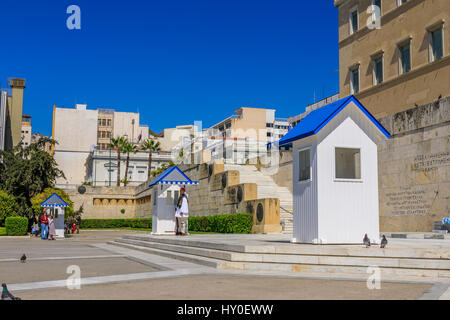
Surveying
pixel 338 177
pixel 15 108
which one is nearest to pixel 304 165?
pixel 338 177

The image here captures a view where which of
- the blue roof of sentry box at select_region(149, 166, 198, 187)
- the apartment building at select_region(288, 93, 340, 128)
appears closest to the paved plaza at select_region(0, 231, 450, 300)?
the blue roof of sentry box at select_region(149, 166, 198, 187)

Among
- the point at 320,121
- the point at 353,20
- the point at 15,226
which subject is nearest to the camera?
the point at 320,121

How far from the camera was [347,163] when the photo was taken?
12.2 metres

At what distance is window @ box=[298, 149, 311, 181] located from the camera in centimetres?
1201

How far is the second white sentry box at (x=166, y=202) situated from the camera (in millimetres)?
22266

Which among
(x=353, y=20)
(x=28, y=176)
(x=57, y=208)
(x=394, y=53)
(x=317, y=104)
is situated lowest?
(x=57, y=208)

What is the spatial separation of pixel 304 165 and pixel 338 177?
0.92 m

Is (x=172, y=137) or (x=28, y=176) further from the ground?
(x=172, y=137)

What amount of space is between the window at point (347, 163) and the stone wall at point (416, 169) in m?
8.82

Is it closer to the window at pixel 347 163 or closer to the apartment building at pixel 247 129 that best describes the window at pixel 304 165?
the window at pixel 347 163

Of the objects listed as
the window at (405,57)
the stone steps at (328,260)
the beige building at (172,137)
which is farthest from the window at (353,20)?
the beige building at (172,137)

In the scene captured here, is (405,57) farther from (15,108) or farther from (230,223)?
(15,108)

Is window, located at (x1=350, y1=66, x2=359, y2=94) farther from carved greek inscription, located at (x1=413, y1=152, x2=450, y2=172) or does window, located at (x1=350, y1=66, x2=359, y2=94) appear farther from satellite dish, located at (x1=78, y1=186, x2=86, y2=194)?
satellite dish, located at (x1=78, y1=186, x2=86, y2=194)

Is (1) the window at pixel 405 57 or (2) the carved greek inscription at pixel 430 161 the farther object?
(1) the window at pixel 405 57
